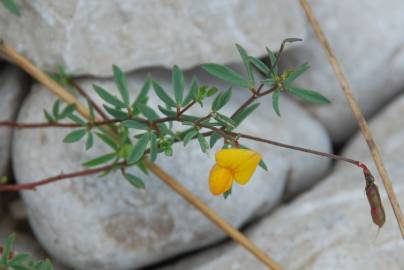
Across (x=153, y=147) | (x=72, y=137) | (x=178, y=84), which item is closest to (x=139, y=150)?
(x=153, y=147)

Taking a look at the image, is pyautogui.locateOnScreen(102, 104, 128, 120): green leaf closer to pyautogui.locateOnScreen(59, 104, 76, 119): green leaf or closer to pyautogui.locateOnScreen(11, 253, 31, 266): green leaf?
pyautogui.locateOnScreen(59, 104, 76, 119): green leaf

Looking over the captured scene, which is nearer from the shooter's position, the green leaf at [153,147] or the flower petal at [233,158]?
the flower petal at [233,158]

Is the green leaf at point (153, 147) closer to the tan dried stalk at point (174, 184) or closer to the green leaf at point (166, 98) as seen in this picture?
the green leaf at point (166, 98)

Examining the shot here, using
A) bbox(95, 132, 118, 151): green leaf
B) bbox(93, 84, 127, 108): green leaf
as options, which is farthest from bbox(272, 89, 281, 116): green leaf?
bbox(95, 132, 118, 151): green leaf

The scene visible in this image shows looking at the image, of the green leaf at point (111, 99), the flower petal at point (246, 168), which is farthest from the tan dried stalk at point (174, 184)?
the flower petal at point (246, 168)

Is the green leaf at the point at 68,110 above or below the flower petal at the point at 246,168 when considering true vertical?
below

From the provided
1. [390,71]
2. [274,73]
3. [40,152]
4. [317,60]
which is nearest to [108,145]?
[40,152]
